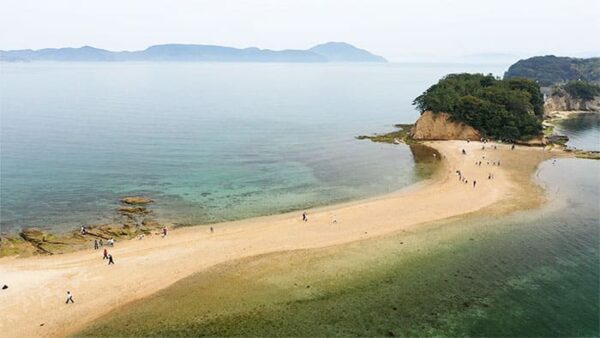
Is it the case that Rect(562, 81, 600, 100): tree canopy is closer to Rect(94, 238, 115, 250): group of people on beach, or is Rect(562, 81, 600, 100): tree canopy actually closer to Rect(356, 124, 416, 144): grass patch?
Rect(356, 124, 416, 144): grass patch

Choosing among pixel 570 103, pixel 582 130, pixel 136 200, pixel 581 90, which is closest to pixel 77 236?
pixel 136 200

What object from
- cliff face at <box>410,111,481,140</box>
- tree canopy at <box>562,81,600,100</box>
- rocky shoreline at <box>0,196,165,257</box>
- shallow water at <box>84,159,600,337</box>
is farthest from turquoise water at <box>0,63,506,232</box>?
tree canopy at <box>562,81,600,100</box>

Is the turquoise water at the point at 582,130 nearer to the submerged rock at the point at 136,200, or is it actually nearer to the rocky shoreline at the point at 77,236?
the submerged rock at the point at 136,200

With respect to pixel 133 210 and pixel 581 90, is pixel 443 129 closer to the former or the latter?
pixel 133 210

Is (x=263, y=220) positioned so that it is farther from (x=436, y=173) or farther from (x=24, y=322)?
(x=436, y=173)

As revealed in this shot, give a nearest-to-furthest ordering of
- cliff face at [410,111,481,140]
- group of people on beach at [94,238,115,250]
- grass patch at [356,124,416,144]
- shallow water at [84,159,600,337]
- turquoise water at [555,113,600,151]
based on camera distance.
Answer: shallow water at [84,159,600,337] → group of people on beach at [94,238,115,250] → turquoise water at [555,113,600,151] → cliff face at [410,111,481,140] → grass patch at [356,124,416,144]

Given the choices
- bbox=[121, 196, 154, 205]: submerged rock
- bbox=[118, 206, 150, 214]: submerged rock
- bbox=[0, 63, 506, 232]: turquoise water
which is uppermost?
bbox=[0, 63, 506, 232]: turquoise water

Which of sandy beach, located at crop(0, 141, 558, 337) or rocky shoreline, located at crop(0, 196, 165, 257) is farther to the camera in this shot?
rocky shoreline, located at crop(0, 196, 165, 257)

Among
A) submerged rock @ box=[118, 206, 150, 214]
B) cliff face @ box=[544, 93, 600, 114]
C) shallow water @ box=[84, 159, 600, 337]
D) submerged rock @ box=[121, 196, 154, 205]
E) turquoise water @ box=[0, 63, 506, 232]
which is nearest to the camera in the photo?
shallow water @ box=[84, 159, 600, 337]
